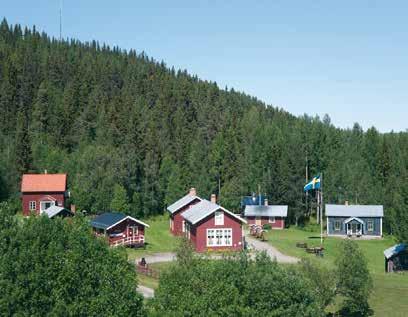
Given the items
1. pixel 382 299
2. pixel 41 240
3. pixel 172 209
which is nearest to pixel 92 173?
pixel 172 209

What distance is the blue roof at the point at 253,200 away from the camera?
267 feet

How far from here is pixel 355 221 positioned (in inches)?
2842

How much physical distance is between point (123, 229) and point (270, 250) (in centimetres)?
1503

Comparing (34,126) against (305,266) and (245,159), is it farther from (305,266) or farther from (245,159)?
(305,266)

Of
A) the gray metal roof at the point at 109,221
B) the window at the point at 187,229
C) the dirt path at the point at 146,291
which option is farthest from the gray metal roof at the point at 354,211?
the dirt path at the point at 146,291

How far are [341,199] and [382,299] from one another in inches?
1687

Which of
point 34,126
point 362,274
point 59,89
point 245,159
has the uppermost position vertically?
point 59,89

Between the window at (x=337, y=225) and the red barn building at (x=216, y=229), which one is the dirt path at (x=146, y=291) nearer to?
the red barn building at (x=216, y=229)

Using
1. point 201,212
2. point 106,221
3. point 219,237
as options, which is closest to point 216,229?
point 219,237

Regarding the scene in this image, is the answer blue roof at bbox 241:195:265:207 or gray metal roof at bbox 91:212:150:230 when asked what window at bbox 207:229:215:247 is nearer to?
gray metal roof at bbox 91:212:150:230

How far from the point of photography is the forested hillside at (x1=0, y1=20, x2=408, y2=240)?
77938 millimetres

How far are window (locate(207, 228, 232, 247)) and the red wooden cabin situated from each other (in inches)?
250

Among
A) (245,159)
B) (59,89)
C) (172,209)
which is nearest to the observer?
(172,209)

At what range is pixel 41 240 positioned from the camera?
24.0m
